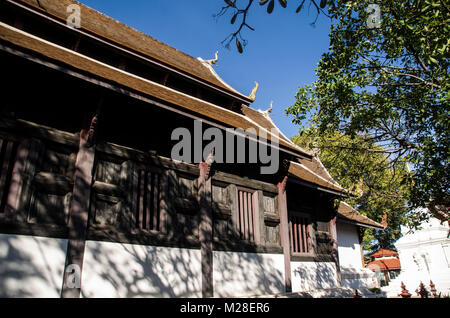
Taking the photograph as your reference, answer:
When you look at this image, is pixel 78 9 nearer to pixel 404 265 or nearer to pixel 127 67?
pixel 127 67

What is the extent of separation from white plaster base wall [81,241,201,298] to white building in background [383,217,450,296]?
18.8 meters

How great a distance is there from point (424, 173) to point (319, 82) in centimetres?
363

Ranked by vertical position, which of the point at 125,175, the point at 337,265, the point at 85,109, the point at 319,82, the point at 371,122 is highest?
the point at 319,82

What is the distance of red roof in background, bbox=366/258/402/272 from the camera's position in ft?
103

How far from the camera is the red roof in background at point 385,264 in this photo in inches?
1239

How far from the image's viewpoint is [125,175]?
7027 millimetres

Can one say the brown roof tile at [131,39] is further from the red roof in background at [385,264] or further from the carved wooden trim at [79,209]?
the red roof in background at [385,264]

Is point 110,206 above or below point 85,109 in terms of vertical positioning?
below

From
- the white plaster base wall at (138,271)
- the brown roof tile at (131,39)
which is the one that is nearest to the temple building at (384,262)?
the brown roof tile at (131,39)

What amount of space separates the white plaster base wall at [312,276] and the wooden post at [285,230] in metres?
0.40

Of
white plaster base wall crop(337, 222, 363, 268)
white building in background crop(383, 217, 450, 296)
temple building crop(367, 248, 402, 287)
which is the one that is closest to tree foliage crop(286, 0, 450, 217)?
white plaster base wall crop(337, 222, 363, 268)

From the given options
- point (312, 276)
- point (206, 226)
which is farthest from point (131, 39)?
point (312, 276)

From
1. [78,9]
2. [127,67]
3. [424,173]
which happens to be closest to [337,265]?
[424,173]

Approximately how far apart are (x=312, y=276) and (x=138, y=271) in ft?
20.8
